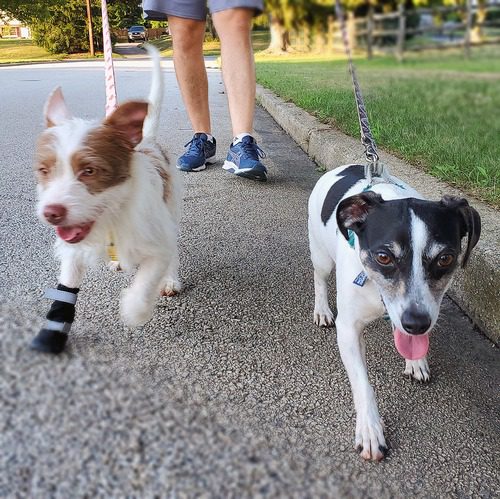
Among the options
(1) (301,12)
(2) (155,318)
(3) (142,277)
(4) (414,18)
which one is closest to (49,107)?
(3) (142,277)

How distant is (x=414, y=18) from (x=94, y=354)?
198cm

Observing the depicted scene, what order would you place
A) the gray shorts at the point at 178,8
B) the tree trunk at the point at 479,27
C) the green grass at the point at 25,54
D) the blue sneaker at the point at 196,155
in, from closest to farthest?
1. the tree trunk at the point at 479,27
2. the gray shorts at the point at 178,8
3. the blue sneaker at the point at 196,155
4. the green grass at the point at 25,54

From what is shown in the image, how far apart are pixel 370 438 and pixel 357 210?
0.88 meters

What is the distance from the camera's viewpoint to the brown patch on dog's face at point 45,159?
2.20 m

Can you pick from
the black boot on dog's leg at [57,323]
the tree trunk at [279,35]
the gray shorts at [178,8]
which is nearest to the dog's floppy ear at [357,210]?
the black boot on dog's leg at [57,323]

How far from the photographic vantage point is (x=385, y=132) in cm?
462

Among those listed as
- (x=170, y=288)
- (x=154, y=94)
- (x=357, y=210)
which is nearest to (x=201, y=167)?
(x=154, y=94)

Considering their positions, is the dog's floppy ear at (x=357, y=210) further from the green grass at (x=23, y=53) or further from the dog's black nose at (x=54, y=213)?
the green grass at (x=23, y=53)

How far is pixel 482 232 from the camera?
2.71 metres

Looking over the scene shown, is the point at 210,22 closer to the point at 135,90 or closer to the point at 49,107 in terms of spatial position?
the point at 49,107

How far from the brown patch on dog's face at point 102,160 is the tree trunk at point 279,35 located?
5.16 ft

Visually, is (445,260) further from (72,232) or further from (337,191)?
(72,232)

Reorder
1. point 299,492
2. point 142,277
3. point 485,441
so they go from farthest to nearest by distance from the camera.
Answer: point 142,277 → point 485,441 → point 299,492

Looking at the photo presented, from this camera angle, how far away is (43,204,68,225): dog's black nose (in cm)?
209
